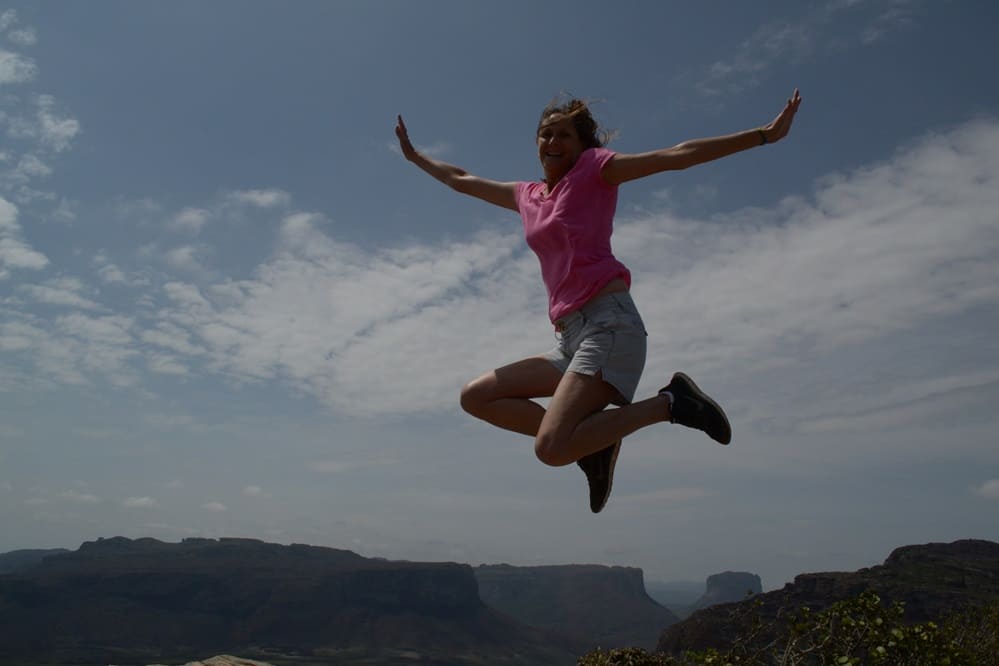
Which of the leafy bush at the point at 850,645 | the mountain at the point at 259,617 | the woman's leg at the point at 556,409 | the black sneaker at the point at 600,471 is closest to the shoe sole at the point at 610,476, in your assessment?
the black sneaker at the point at 600,471

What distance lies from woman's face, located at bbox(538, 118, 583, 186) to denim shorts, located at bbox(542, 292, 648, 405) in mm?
945

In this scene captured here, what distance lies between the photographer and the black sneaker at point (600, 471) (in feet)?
15.8

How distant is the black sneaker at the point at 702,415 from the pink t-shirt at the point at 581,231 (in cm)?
85

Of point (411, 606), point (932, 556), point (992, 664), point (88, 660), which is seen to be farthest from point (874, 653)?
point (411, 606)

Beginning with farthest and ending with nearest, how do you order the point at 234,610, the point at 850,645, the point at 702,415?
the point at 234,610 → the point at 850,645 → the point at 702,415

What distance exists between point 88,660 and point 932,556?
14704 cm

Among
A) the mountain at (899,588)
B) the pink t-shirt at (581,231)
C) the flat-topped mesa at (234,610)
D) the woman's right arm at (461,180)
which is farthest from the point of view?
the flat-topped mesa at (234,610)

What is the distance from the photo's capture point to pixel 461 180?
5.68 meters

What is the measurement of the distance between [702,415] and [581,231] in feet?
4.60

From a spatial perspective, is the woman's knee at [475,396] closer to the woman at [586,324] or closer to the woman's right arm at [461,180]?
the woman at [586,324]

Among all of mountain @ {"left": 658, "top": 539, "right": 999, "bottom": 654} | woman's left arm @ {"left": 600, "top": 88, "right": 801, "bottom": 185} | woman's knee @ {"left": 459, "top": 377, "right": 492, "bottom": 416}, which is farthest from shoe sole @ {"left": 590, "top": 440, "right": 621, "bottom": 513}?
mountain @ {"left": 658, "top": 539, "right": 999, "bottom": 654}

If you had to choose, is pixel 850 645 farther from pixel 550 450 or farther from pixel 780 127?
pixel 780 127

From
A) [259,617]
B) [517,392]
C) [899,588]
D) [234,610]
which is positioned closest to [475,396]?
[517,392]

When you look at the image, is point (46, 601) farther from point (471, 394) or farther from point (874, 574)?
point (471, 394)
